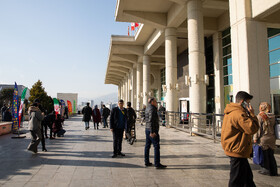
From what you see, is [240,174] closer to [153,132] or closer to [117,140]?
[153,132]

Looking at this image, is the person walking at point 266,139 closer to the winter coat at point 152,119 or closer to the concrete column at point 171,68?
the winter coat at point 152,119

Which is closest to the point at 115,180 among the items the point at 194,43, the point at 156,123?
the point at 156,123

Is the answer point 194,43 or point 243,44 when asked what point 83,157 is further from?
point 194,43

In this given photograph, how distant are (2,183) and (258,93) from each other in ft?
26.7

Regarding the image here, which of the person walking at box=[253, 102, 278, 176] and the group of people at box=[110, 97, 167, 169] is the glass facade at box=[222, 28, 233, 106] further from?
the person walking at box=[253, 102, 278, 176]

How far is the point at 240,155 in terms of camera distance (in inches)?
126

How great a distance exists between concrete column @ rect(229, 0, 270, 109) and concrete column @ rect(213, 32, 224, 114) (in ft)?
28.6

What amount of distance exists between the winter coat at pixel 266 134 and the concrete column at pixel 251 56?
3302 mm

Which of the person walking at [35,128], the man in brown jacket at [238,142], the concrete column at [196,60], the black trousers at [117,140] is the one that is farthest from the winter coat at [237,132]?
the concrete column at [196,60]

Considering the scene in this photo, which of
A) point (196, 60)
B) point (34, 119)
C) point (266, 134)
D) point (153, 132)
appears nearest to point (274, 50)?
point (196, 60)

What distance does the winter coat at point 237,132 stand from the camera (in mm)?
3074

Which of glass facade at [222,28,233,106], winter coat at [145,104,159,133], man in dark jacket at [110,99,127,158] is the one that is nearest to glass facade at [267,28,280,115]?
glass facade at [222,28,233,106]

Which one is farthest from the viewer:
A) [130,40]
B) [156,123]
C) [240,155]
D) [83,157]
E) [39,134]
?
[130,40]

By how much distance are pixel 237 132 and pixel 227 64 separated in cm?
1504
